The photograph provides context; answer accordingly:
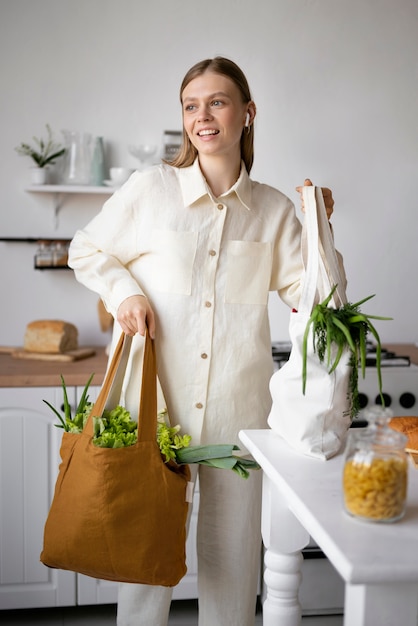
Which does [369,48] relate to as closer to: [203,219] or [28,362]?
[203,219]

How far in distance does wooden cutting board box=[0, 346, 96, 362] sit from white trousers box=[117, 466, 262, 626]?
3.27ft

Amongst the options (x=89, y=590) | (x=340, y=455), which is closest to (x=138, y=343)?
(x=340, y=455)

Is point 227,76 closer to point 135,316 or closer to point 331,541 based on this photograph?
point 135,316

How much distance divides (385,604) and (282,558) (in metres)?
0.42

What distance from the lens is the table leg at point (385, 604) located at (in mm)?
939

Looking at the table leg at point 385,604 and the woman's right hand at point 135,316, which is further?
the woman's right hand at point 135,316

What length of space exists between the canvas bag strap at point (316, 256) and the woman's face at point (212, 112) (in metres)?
0.45

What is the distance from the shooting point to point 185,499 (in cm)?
171

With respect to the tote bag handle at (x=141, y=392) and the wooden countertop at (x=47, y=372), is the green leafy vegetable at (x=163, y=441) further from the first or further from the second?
the wooden countertop at (x=47, y=372)

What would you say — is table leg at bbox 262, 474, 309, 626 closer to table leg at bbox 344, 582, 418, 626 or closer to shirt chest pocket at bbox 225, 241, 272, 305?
table leg at bbox 344, 582, 418, 626

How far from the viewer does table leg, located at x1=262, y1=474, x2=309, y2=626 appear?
4.41 ft

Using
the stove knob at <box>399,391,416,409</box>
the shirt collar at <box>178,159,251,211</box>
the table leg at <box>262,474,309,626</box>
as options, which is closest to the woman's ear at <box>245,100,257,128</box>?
the shirt collar at <box>178,159,251,211</box>

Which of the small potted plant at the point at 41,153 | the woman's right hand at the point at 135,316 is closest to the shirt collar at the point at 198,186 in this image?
→ the woman's right hand at the point at 135,316

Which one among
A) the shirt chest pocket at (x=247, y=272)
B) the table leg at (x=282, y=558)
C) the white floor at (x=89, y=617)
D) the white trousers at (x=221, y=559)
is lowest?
the white floor at (x=89, y=617)
